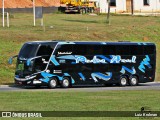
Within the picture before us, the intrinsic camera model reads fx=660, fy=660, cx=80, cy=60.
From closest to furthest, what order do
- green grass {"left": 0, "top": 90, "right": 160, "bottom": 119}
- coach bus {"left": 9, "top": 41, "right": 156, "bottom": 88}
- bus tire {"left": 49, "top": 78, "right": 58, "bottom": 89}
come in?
green grass {"left": 0, "top": 90, "right": 160, "bottom": 119}, coach bus {"left": 9, "top": 41, "right": 156, "bottom": 88}, bus tire {"left": 49, "top": 78, "right": 58, "bottom": 89}

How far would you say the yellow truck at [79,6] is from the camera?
3984 inches

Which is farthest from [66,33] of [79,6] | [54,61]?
[79,6]

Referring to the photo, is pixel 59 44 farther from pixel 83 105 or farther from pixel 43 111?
pixel 43 111

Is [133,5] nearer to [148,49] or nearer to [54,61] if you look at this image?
[148,49]

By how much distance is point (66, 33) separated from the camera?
205 feet

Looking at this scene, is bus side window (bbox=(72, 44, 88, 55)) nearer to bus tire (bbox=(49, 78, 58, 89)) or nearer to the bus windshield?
bus tire (bbox=(49, 78, 58, 89))

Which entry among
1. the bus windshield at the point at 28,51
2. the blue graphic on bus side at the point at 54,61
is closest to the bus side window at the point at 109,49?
the blue graphic on bus side at the point at 54,61

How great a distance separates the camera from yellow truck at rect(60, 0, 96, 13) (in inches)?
3984

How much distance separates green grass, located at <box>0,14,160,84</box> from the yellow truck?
649 inches

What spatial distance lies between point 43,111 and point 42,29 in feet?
143

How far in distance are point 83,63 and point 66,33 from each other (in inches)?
804

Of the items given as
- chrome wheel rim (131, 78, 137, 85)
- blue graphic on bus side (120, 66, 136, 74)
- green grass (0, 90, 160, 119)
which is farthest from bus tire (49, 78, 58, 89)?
green grass (0, 90, 160, 119)

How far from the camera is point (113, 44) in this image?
143 ft

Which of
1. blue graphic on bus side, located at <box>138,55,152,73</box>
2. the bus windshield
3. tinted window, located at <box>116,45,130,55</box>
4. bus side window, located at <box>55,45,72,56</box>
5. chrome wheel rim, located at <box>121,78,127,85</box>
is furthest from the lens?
blue graphic on bus side, located at <box>138,55,152,73</box>
